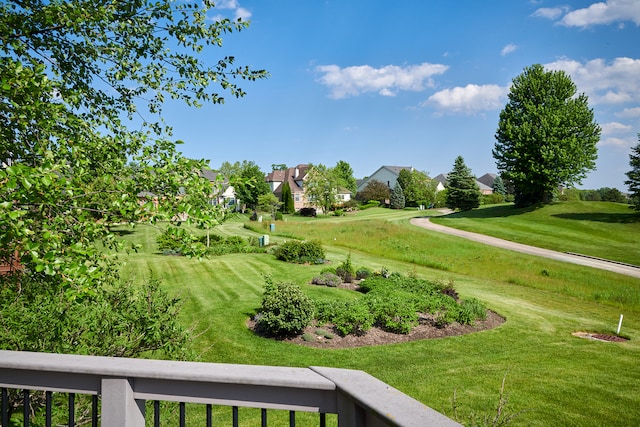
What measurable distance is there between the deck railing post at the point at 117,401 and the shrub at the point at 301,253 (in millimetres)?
19595

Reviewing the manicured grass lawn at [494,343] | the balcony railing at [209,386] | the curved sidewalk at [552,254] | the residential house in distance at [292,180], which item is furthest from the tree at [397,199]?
the balcony railing at [209,386]

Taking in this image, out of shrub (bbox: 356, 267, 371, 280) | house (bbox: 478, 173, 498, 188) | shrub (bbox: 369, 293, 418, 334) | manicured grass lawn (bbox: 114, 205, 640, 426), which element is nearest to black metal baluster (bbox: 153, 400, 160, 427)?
manicured grass lawn (bbox: 114, 205, 640, 426)

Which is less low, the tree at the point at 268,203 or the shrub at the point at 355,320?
the tree at the point at 268,203

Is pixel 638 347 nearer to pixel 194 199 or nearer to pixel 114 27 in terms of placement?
pixel 194 199

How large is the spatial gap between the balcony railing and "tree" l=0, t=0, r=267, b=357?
1306 mm

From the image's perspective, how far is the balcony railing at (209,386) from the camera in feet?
5.93

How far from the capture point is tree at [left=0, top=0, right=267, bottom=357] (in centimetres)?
388

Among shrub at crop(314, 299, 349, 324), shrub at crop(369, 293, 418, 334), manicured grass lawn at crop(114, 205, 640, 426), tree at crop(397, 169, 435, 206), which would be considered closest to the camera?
manicured grass lawn at crop(114, 205, 640, 426)

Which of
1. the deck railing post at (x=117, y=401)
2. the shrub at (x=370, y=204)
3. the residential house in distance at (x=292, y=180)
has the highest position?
the residential house in distance at (x=292, y=180)

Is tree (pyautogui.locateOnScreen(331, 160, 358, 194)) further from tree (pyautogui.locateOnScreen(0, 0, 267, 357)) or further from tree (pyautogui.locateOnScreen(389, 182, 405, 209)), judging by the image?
tree (pyautogui.locateOnScreen(0, 0, 267, 357))

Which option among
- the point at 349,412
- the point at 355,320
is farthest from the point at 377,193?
the point at 349,412

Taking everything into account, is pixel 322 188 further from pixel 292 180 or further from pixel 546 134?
pixel 546 134

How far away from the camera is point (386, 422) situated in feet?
5.25

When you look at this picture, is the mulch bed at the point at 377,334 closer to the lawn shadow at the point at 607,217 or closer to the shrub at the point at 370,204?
the lawn shadow at the point at 607,217
